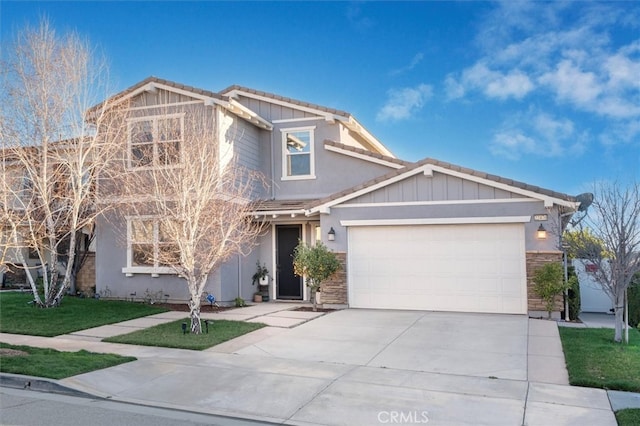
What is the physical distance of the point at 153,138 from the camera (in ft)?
42.5

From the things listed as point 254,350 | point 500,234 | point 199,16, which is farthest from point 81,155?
point 500,234

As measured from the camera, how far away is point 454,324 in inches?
427

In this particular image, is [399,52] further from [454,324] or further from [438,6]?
[454,324]

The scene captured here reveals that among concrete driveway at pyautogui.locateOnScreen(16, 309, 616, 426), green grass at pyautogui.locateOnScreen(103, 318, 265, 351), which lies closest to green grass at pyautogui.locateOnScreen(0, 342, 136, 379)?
concrete driveway at pyautogui.locateOnScreen(16, 309, 616, 426)

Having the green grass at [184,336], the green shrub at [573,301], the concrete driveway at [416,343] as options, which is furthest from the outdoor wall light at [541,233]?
the green grass at [184,336]

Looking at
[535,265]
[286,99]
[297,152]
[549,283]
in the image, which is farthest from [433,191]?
[286,99]

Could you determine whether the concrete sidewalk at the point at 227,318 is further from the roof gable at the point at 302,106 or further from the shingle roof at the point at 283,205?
the roof gable at the point at 302,106

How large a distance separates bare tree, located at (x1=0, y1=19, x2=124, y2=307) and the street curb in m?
6.67

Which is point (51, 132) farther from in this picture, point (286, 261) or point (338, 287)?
point (338, 287)

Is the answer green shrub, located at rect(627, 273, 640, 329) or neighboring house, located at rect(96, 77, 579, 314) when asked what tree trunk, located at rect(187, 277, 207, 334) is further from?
green shrub, located at rect(627, 273, 640, 329)

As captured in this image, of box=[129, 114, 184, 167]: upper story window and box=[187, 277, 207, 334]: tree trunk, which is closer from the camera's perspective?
box=[187, 277, 207, 334]: tree trunk

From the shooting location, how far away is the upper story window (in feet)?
41.4

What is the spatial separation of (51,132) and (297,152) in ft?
23.8

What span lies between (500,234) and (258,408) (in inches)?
342
